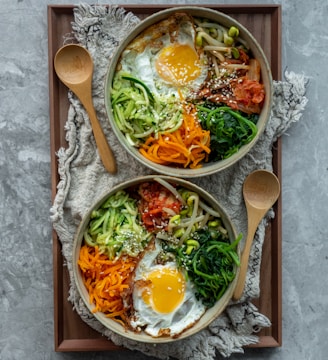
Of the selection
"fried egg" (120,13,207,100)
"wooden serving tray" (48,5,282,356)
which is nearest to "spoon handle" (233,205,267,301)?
"wooden serving tray" (48,5,282,356)

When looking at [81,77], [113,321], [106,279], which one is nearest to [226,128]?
[81,77]

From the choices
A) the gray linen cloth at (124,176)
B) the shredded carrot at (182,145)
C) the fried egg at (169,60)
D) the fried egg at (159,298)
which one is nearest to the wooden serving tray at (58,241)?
the gray linen cloth at (124,176)

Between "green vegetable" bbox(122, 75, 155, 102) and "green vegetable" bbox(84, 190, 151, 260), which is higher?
"green vegetable" bbox(122, 75, 155, 102)

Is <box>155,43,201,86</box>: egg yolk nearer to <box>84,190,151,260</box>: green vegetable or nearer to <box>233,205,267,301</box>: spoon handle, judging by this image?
<box>84,190,151,260</box>: green vegetable

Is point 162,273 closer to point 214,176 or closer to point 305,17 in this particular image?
point 214,176

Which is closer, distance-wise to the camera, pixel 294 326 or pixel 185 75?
pixel 185 75

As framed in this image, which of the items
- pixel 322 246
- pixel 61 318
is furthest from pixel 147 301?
pixel 322 246
